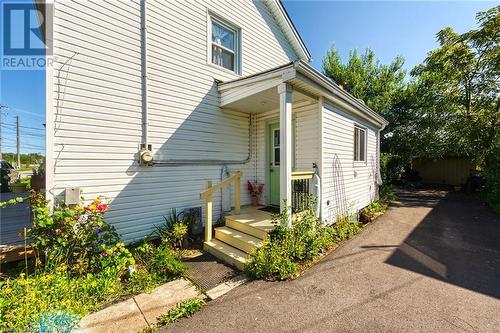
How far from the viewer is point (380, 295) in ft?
10.1

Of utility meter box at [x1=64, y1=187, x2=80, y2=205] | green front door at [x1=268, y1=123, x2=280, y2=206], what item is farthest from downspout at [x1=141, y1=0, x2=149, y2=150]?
green front door at [x1=268, y1=123, x2=280, y2=206]

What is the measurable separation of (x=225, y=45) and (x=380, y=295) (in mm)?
6591

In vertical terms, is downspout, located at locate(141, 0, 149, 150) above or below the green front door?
above

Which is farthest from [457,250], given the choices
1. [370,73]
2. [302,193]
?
[370,73]

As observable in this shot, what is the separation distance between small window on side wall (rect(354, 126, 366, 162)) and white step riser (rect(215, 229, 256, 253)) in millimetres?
4904

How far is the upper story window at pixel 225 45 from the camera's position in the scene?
5.90m

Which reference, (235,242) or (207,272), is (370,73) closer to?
(235,242)

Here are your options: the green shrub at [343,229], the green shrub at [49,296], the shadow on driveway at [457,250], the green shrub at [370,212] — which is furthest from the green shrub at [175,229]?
the green shrub at [370,212]

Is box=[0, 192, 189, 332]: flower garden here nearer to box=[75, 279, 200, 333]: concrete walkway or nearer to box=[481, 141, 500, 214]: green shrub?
box=[75, 279, 200, 333]: concrete walkway

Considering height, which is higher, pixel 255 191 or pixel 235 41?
pixel 235 41

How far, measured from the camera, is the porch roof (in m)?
4.03

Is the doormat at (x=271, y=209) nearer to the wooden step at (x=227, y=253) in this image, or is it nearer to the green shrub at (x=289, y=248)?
the green shrub at (x=289, y=248)

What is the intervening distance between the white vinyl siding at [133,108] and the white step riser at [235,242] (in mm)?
1052

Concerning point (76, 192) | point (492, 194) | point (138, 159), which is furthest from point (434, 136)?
point (76, 192)
